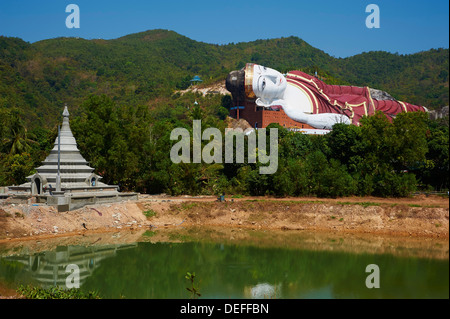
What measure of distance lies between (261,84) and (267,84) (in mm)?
577

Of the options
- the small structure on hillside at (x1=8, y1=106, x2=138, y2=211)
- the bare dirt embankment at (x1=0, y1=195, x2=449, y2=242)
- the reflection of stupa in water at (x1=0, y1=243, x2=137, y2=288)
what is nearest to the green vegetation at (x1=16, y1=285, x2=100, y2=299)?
the reflection of stupa in water at (x1=0, y1=243, x2=137, y2=288)

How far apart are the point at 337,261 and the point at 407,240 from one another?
443 centimetres

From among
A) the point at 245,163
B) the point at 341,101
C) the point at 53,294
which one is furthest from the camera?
the point at 341,101

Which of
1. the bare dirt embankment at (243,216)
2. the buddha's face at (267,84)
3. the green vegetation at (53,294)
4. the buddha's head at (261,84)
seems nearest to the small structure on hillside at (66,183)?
the bare dirt embankment at (243,216)

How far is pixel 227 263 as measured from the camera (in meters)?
18.1

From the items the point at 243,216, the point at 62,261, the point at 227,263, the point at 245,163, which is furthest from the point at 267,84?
the point at 62,261

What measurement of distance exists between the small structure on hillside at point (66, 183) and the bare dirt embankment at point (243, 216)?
599 millimetres

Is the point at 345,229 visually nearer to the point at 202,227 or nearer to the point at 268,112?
the point at 202,227

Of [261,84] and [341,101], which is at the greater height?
[261,84]

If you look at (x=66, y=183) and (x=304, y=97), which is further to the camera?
(x=304, y=97)

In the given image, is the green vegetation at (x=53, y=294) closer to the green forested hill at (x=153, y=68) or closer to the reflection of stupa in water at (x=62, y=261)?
the reflection of stupa in water at (x=62, y=261)

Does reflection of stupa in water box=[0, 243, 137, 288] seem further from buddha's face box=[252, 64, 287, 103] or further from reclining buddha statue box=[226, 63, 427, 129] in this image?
reclining buddha statue box=[226, 63, 427, 129]

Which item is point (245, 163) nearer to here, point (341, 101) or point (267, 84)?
point (267, 84)

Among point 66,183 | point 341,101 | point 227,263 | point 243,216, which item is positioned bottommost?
point 227,263
